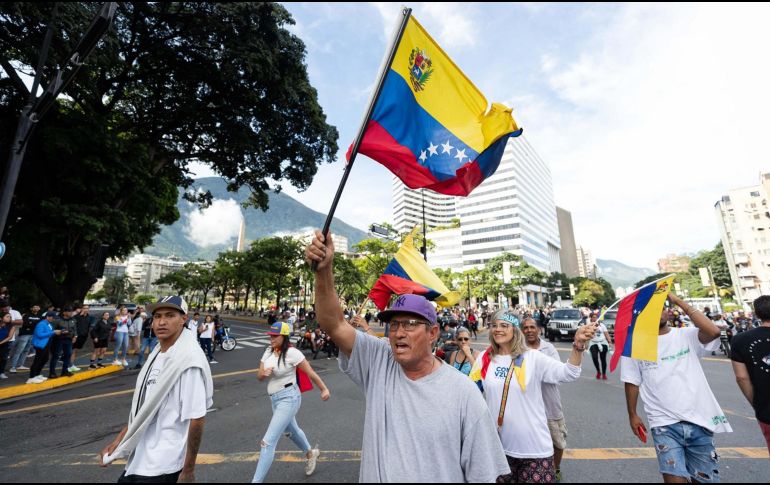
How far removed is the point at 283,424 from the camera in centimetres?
379

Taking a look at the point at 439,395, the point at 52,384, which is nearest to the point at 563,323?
the point at 439,395

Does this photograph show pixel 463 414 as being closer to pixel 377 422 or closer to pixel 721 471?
pixel 377 422

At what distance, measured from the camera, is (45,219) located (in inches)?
535

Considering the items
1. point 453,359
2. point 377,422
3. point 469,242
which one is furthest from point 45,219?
point 469,242

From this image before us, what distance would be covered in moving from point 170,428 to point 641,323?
13.4ft

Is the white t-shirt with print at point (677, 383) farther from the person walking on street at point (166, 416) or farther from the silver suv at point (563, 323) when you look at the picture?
the silver suv at point (563, 323)

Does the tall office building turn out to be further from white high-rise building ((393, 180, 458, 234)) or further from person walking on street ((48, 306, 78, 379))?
person walking on street ((48, 306, 78, 379))

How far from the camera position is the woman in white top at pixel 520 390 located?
2676 millimetres

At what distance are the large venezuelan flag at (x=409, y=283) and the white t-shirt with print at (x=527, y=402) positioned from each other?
7.07 feet

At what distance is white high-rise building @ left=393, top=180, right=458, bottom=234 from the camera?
149 m

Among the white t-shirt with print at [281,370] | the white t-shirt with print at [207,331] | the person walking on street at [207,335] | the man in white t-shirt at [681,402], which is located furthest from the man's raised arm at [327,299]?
the white t-shirt with print at [207,331]

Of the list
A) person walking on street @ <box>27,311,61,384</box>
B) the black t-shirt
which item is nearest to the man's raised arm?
the black t-shirt

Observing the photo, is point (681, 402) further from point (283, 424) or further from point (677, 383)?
point (283, 424)

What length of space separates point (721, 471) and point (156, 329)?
615cm
